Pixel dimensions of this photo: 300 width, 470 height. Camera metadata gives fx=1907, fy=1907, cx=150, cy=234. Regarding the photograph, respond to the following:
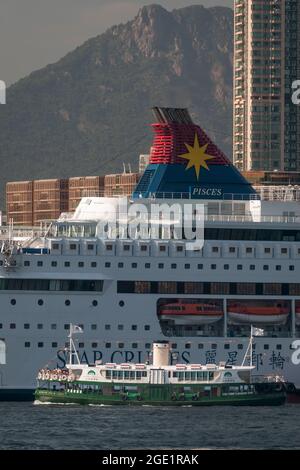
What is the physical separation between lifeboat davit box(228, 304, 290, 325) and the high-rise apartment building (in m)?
77.9

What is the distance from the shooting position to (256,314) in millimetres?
74062

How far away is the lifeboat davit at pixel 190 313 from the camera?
7325 centimetres

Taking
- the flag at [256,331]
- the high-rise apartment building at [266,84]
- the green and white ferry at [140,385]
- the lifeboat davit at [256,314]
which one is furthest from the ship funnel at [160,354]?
the high-rise apartment building at [266,84]

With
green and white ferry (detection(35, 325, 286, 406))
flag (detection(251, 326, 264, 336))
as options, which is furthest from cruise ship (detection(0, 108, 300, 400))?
green and white ferry (detection(35, 325, 286, 406))

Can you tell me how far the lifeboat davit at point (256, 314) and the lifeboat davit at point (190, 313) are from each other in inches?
22.1

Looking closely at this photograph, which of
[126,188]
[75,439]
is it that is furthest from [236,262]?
[126,188]

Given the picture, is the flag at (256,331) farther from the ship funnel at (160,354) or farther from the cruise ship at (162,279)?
the ship funnel at (160,354)

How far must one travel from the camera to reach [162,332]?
240ft

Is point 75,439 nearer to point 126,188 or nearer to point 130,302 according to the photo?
point 130,302

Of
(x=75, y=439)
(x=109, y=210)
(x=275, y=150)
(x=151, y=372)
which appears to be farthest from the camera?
(x=275, y=150)

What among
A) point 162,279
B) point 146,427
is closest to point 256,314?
point 162,279

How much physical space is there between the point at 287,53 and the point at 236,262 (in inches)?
3185

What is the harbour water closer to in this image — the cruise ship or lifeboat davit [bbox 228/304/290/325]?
the cruise ship

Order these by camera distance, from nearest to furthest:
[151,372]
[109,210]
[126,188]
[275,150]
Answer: [151,372]
[109,210]
[126,188]
[275,150]
